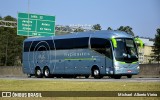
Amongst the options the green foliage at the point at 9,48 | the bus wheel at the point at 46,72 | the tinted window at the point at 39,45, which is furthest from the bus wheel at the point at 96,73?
the green foliage at the point at 9,48

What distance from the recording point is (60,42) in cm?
3647

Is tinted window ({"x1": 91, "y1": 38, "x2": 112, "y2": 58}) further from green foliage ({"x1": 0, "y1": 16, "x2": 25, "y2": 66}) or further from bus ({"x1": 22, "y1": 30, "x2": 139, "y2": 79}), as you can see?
green foliage ({"x1": 0, "y1": 16, "x2": 25, "y2": 66})

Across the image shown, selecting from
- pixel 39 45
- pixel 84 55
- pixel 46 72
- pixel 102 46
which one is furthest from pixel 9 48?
pixel 102 46

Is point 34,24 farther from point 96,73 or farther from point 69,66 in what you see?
point 96,73

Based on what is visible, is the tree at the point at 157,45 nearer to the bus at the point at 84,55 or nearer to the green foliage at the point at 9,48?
the green foliage at the point at 9,48

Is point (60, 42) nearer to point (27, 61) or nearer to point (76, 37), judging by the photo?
point (76, 37)

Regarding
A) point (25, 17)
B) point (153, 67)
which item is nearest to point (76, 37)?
point (153, 67)

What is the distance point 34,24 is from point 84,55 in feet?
56.6

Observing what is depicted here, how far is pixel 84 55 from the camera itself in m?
33.9

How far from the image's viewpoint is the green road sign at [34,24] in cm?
4917

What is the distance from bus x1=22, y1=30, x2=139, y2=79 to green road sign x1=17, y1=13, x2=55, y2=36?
9069mm

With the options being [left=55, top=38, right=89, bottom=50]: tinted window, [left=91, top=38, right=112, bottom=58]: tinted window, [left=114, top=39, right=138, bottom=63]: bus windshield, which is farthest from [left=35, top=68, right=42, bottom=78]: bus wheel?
[left=114, top=39, right=138, bottom=63]: bus windshield

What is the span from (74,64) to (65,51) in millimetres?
1427

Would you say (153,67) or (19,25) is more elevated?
(19,25)
